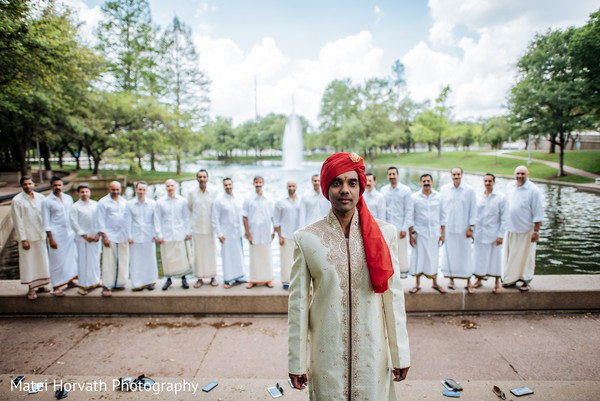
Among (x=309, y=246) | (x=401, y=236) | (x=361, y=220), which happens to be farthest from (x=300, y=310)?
(x=401, y=236)

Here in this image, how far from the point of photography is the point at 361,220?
2.07m

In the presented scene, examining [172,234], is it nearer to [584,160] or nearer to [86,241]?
[86,241]

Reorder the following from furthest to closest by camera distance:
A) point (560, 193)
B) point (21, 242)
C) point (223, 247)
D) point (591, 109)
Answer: point (591, 109) < point (560, 193) < point (223, 247) < point (21, 242)

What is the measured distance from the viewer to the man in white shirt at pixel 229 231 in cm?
614

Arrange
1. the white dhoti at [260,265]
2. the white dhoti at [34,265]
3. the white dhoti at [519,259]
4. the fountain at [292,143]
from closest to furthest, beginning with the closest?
the white dhoti at [519,259]
the white dhoti at [34,265]
the white dhoti at [260,265]
the fountain at [292,143]

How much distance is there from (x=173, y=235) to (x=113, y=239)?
99 centimetres

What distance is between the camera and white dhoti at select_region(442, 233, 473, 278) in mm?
5453

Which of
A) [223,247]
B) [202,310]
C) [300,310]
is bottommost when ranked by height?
[202,310]

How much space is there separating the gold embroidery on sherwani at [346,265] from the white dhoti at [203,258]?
15.0 feet

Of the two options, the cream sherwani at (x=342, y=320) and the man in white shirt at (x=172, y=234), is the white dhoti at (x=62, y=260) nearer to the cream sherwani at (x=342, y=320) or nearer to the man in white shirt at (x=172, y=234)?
the man in white shirt at (x=172, y=234)

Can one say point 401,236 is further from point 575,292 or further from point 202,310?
point 202,310

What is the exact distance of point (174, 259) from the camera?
6.01 m

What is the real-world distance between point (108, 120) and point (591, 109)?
38.0 metres

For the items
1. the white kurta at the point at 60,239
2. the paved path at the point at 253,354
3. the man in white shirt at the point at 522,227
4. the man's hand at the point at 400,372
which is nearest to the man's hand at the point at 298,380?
the man's hand at the point at 400,372
